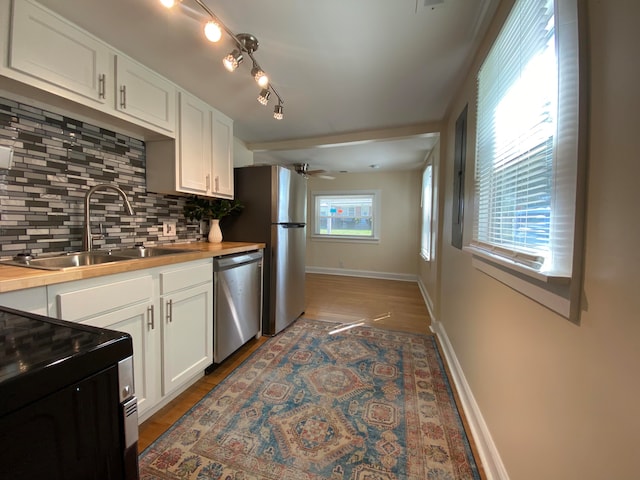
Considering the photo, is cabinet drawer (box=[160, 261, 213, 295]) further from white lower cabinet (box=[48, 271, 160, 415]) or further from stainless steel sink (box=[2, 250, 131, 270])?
stainless steel sink (box=[2, 250, 131, 270])

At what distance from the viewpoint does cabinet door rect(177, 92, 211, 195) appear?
6.63 feet

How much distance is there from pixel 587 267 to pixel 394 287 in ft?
13.5

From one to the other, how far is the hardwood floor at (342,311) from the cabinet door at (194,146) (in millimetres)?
1467

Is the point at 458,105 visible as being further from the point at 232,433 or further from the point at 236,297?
the point at 232,433

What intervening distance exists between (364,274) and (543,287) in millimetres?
4698

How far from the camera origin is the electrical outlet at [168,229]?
7.36 ft

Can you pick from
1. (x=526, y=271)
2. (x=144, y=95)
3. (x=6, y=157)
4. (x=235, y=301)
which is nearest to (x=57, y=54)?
(x=144, y=95)

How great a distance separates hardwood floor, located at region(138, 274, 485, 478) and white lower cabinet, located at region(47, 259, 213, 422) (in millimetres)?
98

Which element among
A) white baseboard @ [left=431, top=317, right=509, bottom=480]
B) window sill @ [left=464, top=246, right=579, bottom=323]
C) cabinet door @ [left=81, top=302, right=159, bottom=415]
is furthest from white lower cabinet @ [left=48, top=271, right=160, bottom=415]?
white baseboard @ [left=431, top=317, right=509, bottom=480]

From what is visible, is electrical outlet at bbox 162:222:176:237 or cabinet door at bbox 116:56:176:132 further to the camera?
electrical outlet at bbox 162:222:176:237

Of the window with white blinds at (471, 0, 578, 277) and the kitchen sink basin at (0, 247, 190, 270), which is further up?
the window with white blinds at (471, 0, 578, 277)

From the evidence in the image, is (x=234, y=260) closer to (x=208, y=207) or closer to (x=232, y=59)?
(x=208, y=207)

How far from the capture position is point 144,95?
5.66 feet

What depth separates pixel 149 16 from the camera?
134cm
